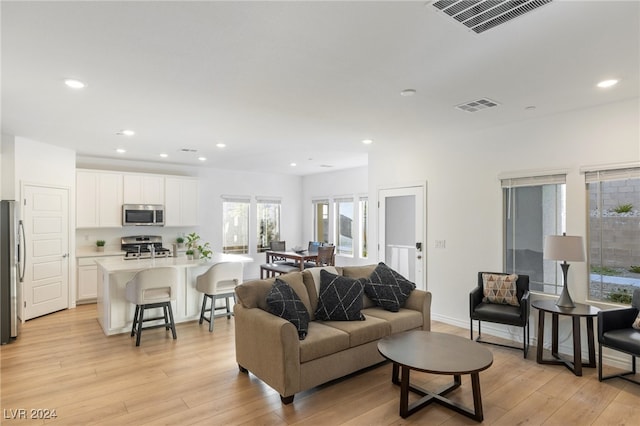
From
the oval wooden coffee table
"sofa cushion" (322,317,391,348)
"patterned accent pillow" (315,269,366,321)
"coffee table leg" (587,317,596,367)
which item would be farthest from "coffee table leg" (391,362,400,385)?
"coffee table leg" (587,317,596,367)

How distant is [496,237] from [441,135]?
1575 mm

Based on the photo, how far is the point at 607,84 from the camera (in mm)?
3172

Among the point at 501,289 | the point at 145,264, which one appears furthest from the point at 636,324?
the point at 145,264

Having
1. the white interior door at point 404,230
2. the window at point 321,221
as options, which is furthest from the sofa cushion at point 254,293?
the window at point 321,221

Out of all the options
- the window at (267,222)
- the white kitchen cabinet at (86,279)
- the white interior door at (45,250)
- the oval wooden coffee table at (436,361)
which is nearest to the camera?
the oval wooden coffee table at (436,361)

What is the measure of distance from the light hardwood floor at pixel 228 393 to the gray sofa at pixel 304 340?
0.17 meters

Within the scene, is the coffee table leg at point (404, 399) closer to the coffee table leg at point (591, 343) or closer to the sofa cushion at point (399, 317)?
the sofa cushion at point (399, 317)

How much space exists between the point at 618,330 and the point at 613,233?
3.36 feet

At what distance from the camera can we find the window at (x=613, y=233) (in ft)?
11.8

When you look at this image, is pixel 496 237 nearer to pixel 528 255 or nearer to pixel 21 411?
pixel 528 255

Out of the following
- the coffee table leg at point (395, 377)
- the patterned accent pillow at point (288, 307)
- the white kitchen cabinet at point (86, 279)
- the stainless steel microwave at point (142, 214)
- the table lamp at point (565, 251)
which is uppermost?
the stainless steel microwave at point (142, 214)

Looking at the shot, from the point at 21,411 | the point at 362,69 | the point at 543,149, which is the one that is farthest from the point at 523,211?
the point at 21,411

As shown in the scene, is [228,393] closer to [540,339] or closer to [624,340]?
[540,339]

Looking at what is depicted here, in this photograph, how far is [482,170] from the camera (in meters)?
4.76
